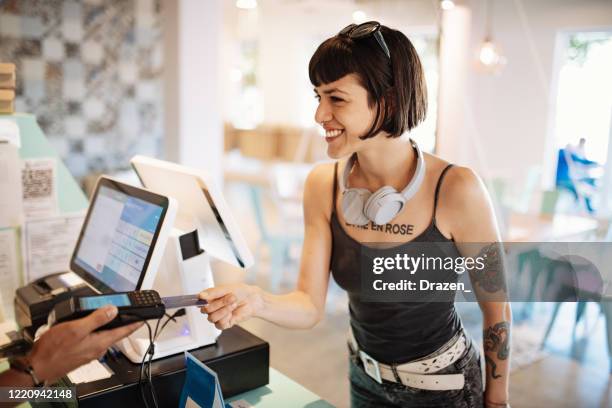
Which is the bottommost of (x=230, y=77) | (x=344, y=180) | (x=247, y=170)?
(x=247, y=170)

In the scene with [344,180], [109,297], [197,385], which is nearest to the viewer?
[109,297]

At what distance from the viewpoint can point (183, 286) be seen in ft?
3.90

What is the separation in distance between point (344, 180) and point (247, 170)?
22.8 feet

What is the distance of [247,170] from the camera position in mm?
8078

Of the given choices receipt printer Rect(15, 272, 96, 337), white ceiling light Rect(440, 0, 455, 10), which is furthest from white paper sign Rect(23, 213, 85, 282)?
white ceiling light Rect(440, 0, 455, 10)

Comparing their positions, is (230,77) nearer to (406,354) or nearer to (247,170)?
(247,170)

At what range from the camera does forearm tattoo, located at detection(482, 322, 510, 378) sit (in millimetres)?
1117

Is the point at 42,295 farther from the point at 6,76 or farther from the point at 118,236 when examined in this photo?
the point at 6,76

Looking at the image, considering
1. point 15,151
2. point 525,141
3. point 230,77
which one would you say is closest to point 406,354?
point 15,151

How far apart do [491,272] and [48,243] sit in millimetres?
1297

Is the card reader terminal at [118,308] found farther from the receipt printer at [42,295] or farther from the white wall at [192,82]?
the white wall at [192,82]

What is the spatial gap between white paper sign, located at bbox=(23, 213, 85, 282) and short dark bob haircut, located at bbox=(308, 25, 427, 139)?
1025 millimetres

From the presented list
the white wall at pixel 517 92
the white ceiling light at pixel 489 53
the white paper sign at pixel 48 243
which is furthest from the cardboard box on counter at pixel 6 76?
the white ceiling light at pixel 489 53

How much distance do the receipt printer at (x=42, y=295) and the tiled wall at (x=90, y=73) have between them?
204cm
